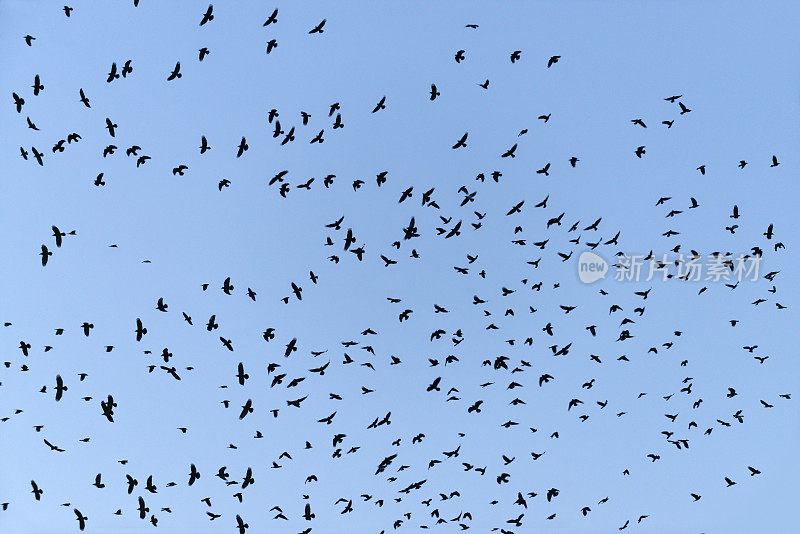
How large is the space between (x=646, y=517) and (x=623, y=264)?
6439 mm

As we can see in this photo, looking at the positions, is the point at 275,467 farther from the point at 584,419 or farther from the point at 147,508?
the point at 584,419

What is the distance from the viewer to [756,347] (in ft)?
64.8

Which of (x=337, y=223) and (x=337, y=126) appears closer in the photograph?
(x=337, y=126)

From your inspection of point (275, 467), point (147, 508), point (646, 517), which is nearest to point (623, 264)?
point (646, 517)

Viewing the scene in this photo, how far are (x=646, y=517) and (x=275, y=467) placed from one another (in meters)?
9.26

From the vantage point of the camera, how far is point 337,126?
61.3 ft

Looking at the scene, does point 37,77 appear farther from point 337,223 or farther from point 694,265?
point 694,265

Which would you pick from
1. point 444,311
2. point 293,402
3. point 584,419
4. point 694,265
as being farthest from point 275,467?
point 694,265

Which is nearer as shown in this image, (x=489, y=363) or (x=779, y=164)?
(x=779, y=164)

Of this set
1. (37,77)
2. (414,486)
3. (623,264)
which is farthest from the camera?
(414,486)

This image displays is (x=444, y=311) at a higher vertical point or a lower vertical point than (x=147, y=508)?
higher

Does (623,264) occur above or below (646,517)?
above

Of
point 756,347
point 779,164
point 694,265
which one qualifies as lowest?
point 756,347

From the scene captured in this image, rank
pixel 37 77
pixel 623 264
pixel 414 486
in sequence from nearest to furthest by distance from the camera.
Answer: pixel 37 77
pixel 623 264
pixel 414 486
